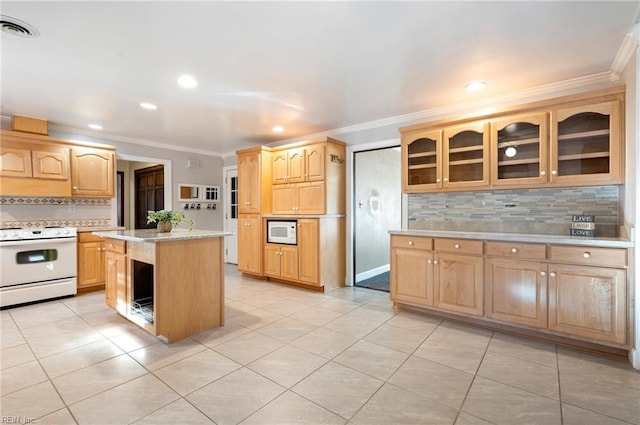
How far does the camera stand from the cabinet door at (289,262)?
446cm

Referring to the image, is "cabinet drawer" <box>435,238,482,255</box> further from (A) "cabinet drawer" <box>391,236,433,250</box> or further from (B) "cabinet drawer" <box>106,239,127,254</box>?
(B) "cabinet drawer" <box>106,239,127,254</box>

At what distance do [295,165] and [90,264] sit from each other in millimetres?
3175

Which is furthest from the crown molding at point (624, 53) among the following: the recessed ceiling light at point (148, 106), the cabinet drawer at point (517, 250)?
the recessed ceiling light at point (148, 106)

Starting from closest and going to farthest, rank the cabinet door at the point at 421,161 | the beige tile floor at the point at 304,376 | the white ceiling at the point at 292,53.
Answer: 1. the beige tile floor at the point at 304,376
2. the white ceiling at the point at 292,53
3. the cabinet door at the point at 421,161

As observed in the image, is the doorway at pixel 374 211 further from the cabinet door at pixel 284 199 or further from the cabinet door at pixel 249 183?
the cabinet door at pixel 249 183

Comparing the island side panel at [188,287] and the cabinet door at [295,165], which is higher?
the cabinet door at [295,165]

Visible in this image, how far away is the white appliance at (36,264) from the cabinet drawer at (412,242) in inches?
163

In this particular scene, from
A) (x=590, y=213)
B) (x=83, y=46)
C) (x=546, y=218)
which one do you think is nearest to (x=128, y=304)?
(x=83, y=46)

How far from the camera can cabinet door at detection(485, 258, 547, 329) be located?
2576 mm

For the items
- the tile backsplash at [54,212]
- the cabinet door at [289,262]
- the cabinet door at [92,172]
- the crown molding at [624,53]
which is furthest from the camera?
the cabinet door at [289,262]

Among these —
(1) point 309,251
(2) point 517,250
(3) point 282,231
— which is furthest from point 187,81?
(2) point 517,250

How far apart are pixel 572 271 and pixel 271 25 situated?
9.70 feet

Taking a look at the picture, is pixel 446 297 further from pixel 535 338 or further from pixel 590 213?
pixel 590 213

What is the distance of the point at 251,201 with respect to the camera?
16.4ft
